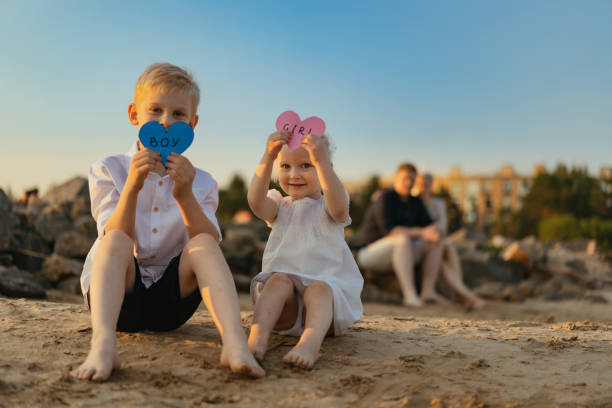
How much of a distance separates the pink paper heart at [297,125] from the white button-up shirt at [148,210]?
55 centimetres

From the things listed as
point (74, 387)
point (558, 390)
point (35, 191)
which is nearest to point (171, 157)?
point (74, 387)

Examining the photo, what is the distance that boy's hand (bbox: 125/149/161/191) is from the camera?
7.89ft

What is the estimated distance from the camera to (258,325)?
2545mm

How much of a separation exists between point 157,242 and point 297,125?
3.02 ft

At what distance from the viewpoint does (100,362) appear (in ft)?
6.93

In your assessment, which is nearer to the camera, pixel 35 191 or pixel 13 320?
pixel 13 320

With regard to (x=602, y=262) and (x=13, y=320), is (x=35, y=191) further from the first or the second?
(x=602, y=262)

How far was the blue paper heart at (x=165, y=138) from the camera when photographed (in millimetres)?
2502

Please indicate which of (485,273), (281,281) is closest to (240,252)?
(485,273)

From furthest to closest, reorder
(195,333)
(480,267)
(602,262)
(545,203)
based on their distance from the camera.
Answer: (545,203)
(602,262)
(480,267)
(195,333)

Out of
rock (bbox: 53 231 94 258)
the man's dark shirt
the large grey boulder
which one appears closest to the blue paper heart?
the large grey boulder

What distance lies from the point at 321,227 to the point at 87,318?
141 cm

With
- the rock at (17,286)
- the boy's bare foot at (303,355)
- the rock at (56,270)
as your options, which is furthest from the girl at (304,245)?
the rock at (56,270)

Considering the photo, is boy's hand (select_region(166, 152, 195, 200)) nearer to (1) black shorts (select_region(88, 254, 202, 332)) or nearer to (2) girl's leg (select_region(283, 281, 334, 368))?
(1) black shorts (select_region(88, 254, 202, 332))
